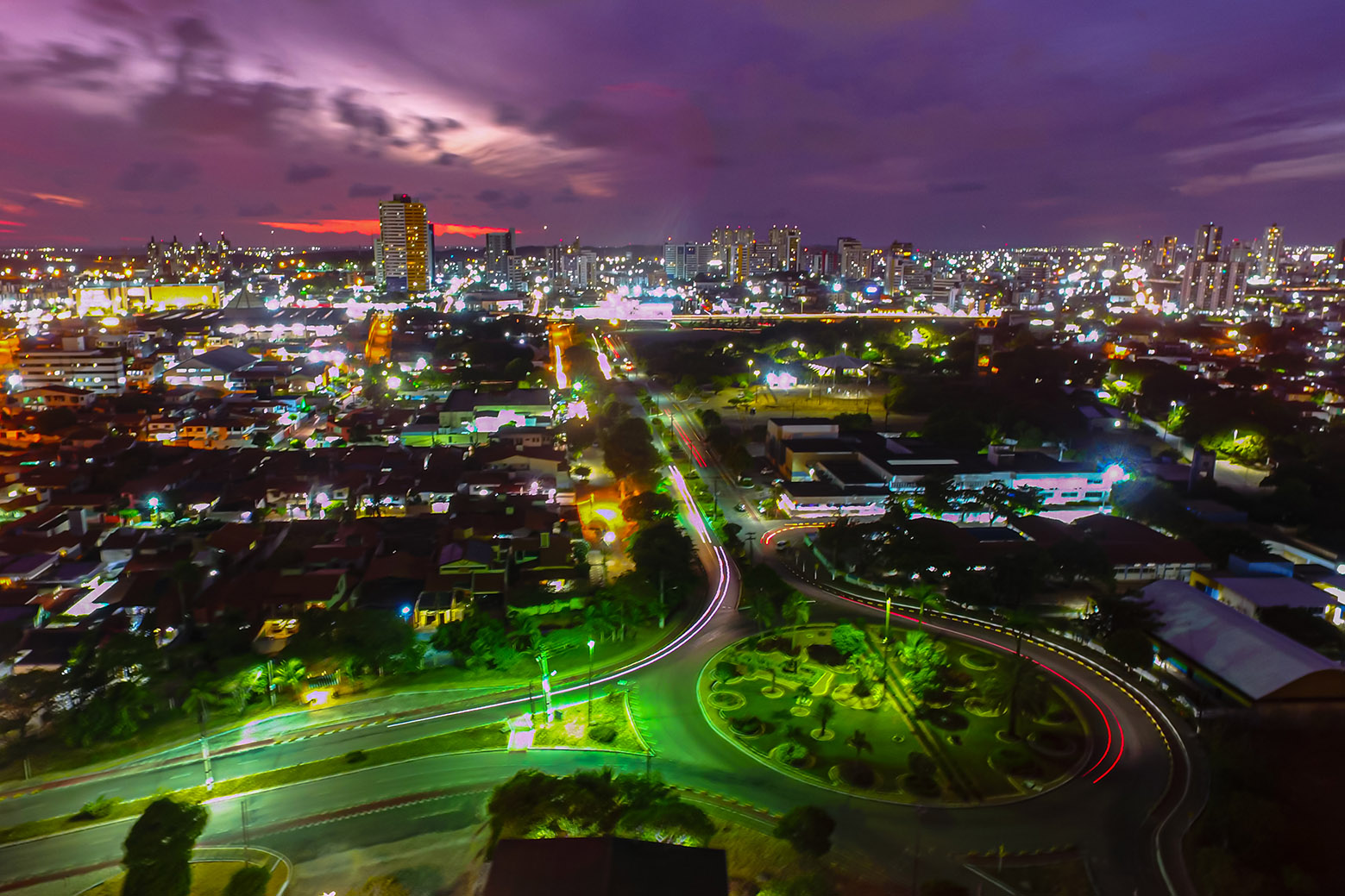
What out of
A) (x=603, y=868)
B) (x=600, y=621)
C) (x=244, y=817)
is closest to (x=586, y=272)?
(x=600, y=621)

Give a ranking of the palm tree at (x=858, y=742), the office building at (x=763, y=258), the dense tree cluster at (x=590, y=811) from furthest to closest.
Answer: the office building at (x=763, y=258) < the palm tree at (x=858, y=742) < the dense tree cluster at (x=590, y=811)

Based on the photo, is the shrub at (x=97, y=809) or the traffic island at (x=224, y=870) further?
the shrub at (x=97, y=809)

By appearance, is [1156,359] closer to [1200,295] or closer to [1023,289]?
[1200,295]

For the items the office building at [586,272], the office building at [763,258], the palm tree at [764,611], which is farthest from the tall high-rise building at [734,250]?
the palm tree at [764,611]

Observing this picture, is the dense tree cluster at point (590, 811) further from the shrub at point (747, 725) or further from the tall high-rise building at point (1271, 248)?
the tall high-rise building at point (1271, 248)

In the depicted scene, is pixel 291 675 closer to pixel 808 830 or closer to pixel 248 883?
pixel 248 883
